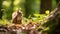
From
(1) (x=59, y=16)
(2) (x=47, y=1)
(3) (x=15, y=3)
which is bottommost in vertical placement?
(3) (x=15, y=3)

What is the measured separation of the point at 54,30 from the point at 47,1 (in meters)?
6.41

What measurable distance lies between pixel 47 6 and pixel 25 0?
6.39m

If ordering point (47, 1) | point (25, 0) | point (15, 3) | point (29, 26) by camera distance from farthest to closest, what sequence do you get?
point (15, 3), point (25, 0), point (47, 1), point (29, 26)

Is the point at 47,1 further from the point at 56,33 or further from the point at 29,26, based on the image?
the point at 56,33

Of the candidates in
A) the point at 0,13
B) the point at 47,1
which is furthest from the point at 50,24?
the point at 0,13

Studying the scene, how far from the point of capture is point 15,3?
1692 cm

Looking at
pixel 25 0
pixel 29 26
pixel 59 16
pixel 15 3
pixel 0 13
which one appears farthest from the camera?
pixel 15 3

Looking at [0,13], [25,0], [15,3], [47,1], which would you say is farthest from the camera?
[15,3]

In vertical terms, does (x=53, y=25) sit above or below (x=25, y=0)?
above

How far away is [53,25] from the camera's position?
10.6 feet

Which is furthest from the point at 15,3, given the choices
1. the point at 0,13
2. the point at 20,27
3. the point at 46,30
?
the point at 46,30

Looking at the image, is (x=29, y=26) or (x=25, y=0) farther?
(x=25, y=0)

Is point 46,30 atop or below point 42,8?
atop

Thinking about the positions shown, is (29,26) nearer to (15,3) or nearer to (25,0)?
(25,0)
